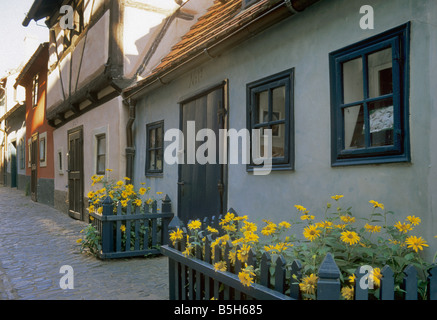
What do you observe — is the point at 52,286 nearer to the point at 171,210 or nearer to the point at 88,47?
the point at 171,210

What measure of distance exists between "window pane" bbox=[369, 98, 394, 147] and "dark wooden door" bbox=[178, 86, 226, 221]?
91.9 inches

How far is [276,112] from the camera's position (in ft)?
14.1

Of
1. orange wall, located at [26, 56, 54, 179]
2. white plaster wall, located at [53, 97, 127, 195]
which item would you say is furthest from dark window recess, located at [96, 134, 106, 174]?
orange wall, located at [26, 56, 54, 179]

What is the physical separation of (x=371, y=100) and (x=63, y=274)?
421 cm

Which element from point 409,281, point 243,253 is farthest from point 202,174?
point 409,281

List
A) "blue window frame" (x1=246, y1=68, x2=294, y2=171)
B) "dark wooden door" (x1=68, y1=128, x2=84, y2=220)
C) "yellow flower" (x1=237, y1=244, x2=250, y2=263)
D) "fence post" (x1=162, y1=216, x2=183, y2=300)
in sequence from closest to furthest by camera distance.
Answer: "yellow flower" (x1=237, y1=244, x2=250, y2=263) → "fence post" (x1=162, y1=216, x2=183, y2=300) → "blue window frame" (x1=246, y1=68, x2=294, y2=171) → "dark wooden door" (x1=68, y1=128, x2=84, y2=220)

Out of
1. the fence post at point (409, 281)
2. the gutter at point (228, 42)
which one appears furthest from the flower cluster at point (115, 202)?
the fence post at point (409, 281)

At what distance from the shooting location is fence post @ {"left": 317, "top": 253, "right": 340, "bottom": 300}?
1886mm

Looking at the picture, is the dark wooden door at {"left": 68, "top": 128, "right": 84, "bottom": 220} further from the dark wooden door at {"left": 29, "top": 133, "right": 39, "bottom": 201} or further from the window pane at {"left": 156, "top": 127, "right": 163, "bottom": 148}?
the dark wooden door at {"left": 29, "top": 133, "right": 39, "bottom": 201}

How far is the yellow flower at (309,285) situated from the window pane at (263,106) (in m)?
2.63

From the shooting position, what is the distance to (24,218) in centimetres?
1052

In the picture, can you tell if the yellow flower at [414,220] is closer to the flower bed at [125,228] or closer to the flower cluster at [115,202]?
the flower bed at [125,228]

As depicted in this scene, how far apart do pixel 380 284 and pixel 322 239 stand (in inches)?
26.7

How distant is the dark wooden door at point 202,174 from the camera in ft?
17.3
